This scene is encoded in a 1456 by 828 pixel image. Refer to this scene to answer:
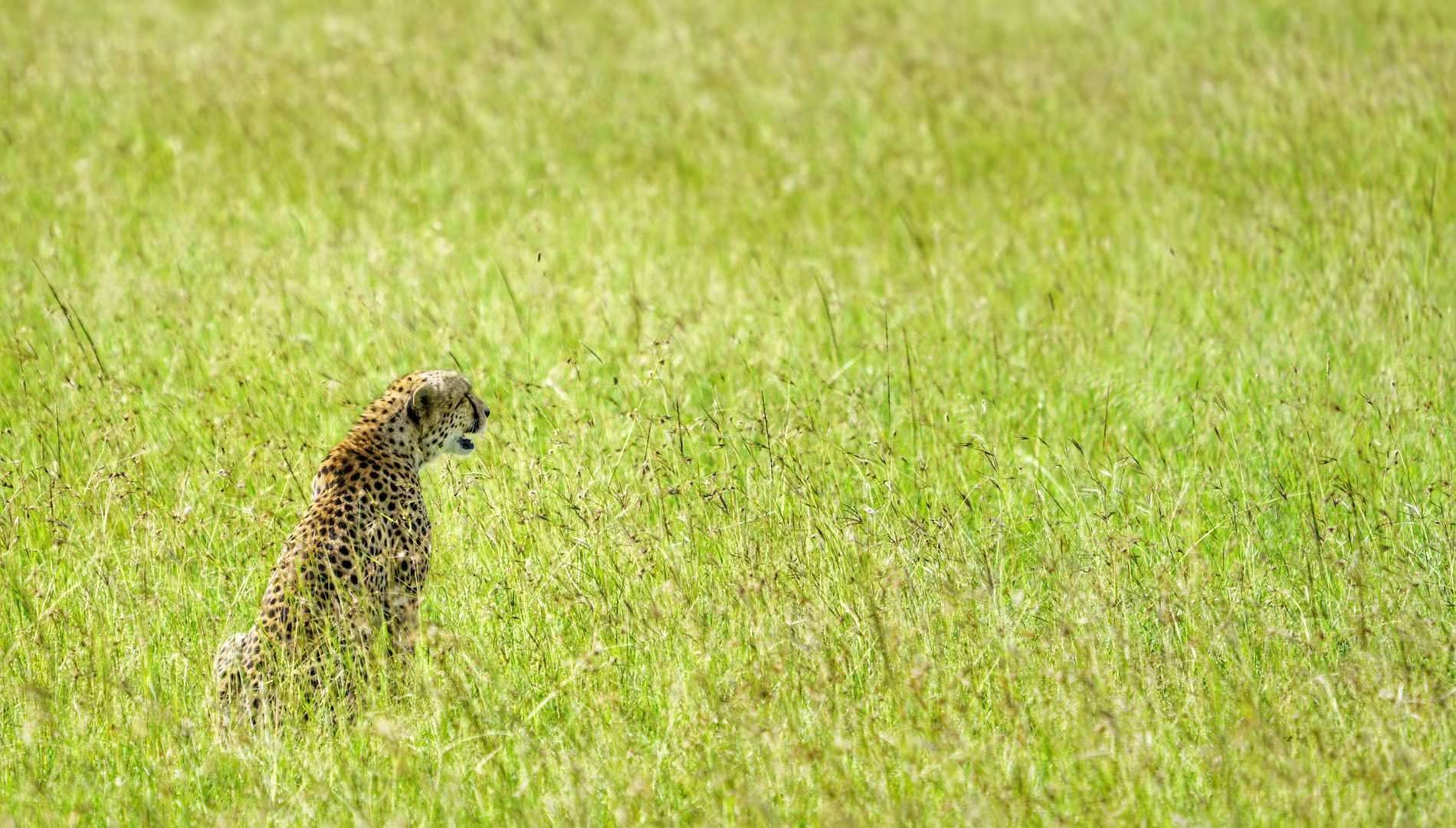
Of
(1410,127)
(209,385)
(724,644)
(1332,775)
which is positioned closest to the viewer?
(1332,775)

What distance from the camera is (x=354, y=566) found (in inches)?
153

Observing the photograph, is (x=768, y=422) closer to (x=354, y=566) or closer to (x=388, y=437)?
(x=388, y=437)

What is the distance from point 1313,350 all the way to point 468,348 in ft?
9.35

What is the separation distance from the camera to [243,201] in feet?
23.6

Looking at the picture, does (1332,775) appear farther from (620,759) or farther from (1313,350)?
(1313,350)

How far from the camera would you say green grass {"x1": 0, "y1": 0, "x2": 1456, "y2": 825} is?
133 inches

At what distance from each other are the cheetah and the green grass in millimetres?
134

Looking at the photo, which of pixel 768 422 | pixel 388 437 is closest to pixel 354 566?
pixel 388 437

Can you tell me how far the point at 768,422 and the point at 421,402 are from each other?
1029 mm

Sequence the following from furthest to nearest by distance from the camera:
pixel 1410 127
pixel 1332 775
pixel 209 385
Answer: pixel 1410 127, pixel 209 385, pixel 1332 775

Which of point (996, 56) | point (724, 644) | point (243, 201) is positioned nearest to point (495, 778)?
point (724, 644)

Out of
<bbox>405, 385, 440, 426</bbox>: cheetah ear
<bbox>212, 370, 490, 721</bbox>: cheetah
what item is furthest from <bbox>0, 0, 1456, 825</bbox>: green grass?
<bbox>405, 385, 440, 426</bbox>: cheetah ear

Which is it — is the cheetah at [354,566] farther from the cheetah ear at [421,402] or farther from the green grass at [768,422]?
the green grass at [768,422]

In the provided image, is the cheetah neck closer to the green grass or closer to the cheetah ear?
the cheetah ear
